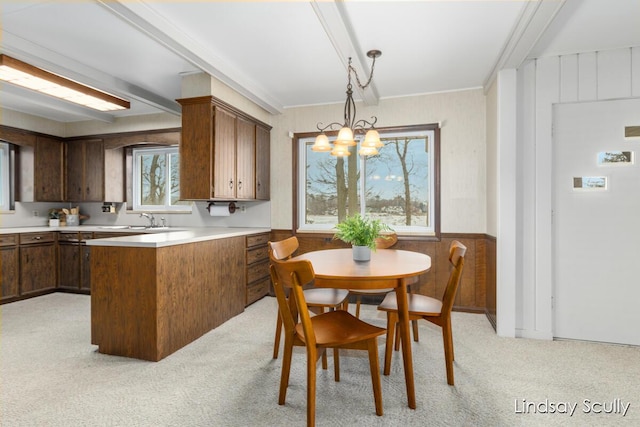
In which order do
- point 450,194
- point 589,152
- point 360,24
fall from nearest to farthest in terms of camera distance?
1. point 360,24
2. point 589,152
3. point 450,194

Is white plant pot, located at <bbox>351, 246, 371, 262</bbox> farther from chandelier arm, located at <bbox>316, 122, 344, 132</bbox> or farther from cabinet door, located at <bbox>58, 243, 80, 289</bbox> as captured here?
cabinet door, located at <bbox>58, 243, 80, 289</bbox>

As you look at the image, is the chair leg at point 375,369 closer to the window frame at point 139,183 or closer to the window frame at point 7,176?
the window frame at point 139,183

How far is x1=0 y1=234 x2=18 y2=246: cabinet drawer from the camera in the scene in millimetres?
3924

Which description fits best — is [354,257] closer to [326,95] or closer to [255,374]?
[255,374]

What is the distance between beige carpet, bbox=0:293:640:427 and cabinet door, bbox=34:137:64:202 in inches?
98.8

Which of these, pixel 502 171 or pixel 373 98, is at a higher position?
pixel 373 98

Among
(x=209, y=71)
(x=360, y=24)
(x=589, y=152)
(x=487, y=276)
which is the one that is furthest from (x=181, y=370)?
(x=589, y=152)

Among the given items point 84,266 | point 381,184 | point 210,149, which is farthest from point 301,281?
point 84,266

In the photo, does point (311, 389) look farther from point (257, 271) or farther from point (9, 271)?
point (9, 271)

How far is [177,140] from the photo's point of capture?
464cm

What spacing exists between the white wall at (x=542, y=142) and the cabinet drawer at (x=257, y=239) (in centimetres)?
274

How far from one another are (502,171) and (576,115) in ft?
2.46

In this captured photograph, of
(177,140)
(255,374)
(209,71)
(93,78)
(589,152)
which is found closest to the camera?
(255,374)

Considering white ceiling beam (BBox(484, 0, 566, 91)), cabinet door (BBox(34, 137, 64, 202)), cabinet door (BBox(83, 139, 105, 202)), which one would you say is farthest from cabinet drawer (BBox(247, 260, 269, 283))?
cabinet door (BBox(34, 137, 64, 202))
